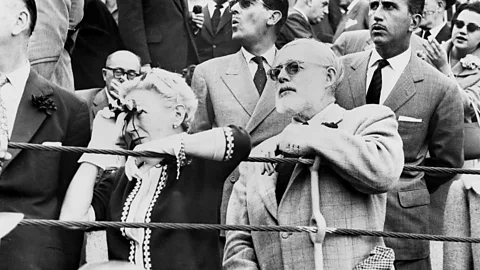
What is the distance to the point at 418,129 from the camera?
727 cm

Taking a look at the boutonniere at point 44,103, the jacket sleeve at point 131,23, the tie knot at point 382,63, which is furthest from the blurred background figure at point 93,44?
the boutonniere at point 44,103

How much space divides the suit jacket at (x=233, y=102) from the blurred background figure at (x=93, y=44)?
210 centimetres

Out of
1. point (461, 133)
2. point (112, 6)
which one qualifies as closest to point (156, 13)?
point (112, 6)

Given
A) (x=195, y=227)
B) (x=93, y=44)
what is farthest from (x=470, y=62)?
(x=195, y=227)

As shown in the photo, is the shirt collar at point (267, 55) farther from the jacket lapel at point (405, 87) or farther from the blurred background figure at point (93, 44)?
the blurred background figure at point (93, 44)

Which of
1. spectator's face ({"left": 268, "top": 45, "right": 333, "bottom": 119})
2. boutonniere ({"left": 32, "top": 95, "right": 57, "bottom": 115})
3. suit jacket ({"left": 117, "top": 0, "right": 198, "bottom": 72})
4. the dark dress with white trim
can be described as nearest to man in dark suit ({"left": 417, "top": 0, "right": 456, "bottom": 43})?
suit jacket ({"left": 117, "top": 0, "right": 198, "bottom": 72})

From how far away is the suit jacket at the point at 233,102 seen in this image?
7562 mm

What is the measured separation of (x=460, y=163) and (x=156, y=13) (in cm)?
336

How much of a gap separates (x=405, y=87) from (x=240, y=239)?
1.81m

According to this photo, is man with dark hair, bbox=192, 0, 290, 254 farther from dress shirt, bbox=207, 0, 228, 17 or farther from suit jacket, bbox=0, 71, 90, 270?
dress shirt, bbox=207, 0, 228, 17

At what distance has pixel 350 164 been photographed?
5.54 metres

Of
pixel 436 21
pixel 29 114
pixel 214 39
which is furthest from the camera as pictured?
pixel 214 39

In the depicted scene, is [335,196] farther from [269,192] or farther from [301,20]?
[301,20]

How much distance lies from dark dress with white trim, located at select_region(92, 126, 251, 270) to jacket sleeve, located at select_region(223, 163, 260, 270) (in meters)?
0.15
